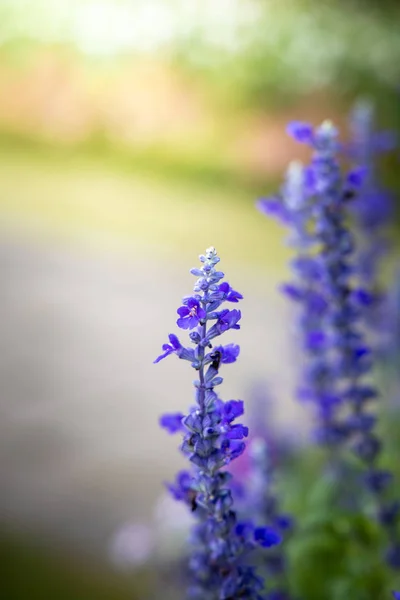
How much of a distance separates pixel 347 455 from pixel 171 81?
37.5 inches

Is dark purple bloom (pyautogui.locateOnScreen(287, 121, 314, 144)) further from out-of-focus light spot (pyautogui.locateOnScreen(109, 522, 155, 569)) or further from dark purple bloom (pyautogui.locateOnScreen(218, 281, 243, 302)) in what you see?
out-of-focus light spot (pyautogui.locateOnScreen(109, 522, 155, 569))

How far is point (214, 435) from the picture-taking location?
59 centimetres

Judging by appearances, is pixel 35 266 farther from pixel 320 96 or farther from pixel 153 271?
pixel 320 96

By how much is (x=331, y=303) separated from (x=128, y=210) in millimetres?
884

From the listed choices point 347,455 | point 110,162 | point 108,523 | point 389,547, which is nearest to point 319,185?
point 389,547

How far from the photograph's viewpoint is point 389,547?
2.97 ft

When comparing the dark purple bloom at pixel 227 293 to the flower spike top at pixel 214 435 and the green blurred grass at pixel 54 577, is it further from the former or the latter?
the green blurred grass at pixel 54 577

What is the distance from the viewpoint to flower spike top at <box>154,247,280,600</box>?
1.87 ft

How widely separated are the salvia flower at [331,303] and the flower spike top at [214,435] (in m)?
0.25

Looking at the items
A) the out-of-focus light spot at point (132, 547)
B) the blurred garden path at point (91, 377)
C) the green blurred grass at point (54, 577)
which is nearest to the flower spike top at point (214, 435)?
the out-of-focus light spot at point (132, 547)

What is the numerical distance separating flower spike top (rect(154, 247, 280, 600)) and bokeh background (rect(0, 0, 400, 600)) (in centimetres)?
74

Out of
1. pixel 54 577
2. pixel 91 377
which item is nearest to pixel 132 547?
pixel 54 577

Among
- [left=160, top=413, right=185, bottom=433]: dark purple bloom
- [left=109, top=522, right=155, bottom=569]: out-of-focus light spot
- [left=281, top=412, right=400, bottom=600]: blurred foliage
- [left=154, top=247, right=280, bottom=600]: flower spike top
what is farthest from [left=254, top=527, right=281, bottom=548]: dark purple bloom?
[left=109, top=522, right=155, bottom=569]: out-of-focus light spot

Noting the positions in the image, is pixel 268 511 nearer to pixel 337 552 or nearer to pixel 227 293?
pixel 337 552
